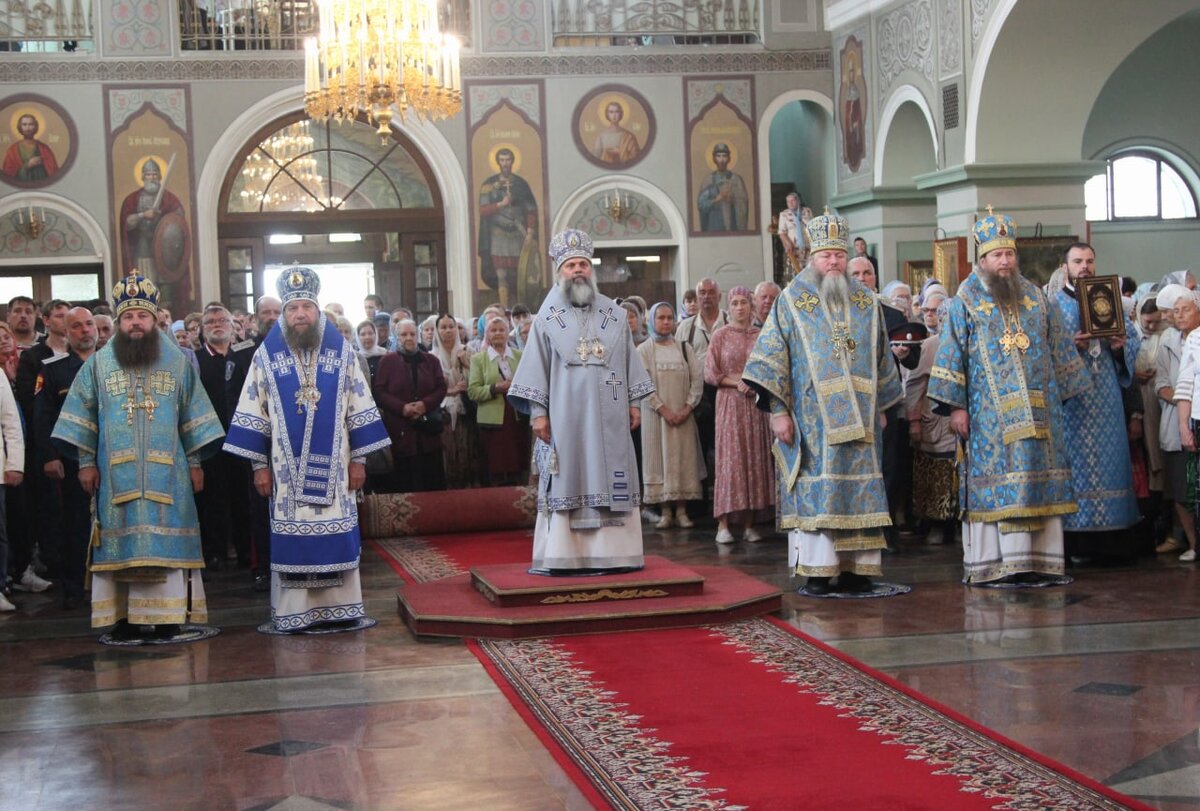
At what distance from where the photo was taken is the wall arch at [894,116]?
15.8m

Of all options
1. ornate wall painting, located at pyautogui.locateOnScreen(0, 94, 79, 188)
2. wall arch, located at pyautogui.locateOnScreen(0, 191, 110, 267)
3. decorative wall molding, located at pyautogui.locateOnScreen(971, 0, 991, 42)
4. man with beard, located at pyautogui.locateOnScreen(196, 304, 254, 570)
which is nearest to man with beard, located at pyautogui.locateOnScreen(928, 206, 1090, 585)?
man with beard, located at pyautogui.locateOnScreen(196, 304, 254, 570)

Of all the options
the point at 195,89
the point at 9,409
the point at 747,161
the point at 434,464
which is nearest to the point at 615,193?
the point at 747,161

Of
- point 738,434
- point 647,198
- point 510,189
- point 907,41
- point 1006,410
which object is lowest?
point 738,434

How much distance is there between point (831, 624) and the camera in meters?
6.81

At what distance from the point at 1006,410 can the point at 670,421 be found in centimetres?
320

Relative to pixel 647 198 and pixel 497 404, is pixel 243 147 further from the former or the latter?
pixel 497 404

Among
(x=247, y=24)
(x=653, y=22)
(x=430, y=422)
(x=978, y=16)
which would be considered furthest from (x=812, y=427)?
(x=247, y=24)

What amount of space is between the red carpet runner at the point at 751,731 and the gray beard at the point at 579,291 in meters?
1.67

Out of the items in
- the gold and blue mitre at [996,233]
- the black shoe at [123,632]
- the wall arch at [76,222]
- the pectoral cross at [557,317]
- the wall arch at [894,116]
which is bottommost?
the black shoe at [123,632]

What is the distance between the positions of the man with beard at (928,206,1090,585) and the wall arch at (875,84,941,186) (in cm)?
803

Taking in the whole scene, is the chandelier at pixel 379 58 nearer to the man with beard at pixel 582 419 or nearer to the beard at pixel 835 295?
the man with beard at pixel 582 419

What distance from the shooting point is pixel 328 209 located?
722 inches

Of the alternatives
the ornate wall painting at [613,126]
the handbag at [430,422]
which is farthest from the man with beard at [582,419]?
the ornate wall painting at [613,126]

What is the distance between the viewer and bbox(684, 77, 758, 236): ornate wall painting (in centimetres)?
1827
